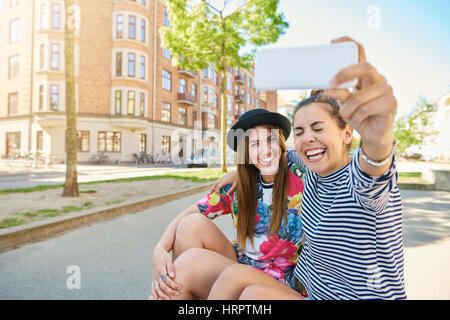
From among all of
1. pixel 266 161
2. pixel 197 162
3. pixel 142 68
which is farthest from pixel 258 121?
pixel 142 68

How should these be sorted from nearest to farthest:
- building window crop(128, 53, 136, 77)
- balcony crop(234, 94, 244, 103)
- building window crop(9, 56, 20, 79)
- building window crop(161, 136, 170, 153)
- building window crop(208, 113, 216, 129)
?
building window crop(128, 53, 136, 77) → building window crop(9, 56, 20, 79) → building window crop(161, 136, 170, 153) → building window crop(208, 113, 216, 129) → balcony crop(234, 94, 244, 103)

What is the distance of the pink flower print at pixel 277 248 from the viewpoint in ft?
5.80

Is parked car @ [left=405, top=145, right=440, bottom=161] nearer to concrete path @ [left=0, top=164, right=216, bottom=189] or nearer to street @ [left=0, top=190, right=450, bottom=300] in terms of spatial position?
concrete path @ [left=0, top=164, right=216, bottom=189]

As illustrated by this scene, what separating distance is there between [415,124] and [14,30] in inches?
1788

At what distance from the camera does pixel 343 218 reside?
123 cm

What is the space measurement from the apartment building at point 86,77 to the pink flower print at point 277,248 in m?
22.4

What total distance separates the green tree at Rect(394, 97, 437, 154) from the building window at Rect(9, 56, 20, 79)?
41.5 m

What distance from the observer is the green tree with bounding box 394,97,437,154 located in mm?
34781

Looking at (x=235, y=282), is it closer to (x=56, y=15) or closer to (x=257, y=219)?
(x=257, y=219)

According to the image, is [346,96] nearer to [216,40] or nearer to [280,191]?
[280,191]

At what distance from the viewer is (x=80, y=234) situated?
4320 millimetres

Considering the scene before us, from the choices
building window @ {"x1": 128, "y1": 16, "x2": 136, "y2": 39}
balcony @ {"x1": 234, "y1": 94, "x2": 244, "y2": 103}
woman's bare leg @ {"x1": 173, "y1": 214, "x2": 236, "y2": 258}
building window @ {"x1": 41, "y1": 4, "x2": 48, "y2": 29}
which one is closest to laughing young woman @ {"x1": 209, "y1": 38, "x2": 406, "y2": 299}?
woman's bare leg @ {"x1": 173, "y1": 214, "x2": 236, "y2": 258}

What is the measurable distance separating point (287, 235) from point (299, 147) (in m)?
0.68

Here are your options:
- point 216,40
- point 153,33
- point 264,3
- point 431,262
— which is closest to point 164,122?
point 153,33
